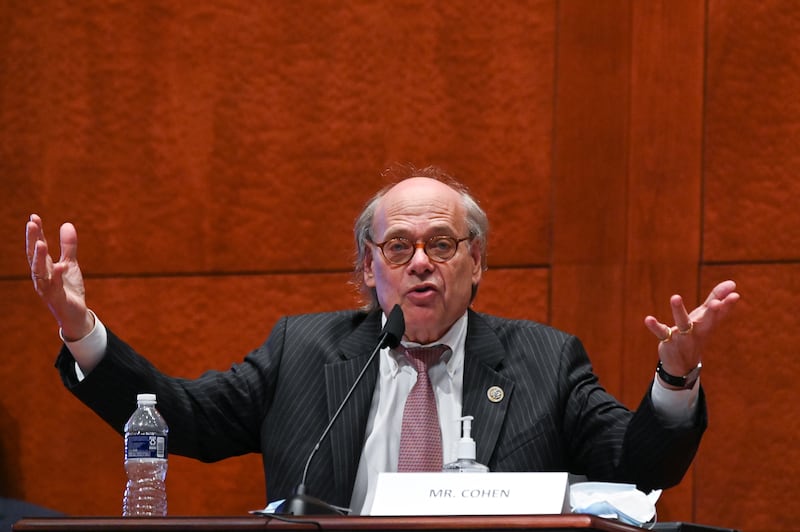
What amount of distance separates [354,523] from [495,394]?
3.60 ft

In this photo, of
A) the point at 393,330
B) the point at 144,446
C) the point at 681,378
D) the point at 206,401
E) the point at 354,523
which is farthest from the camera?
the point at 206,401

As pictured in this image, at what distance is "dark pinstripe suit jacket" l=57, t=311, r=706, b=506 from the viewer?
8.68ft

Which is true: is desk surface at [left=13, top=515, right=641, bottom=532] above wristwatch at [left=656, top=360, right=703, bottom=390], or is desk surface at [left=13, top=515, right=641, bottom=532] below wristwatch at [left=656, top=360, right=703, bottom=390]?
below

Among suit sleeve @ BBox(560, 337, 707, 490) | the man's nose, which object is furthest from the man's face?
suit sleeve @ BBox(560, 337, 707, 490)

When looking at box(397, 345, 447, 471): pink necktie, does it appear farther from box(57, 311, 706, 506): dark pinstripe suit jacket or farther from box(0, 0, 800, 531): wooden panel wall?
box(0, 0, 800, 531): wooden panel wall

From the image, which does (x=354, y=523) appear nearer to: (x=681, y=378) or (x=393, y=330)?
(x=393, y=330)

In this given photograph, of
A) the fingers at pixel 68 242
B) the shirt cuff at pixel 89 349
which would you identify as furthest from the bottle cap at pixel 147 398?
the fingers at pixel 68 242

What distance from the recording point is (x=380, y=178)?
3.83 m

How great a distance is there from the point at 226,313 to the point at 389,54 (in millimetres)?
976

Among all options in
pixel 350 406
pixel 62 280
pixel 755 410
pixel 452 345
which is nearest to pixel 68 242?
pixel 62 280

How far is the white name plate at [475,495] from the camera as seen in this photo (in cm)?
184

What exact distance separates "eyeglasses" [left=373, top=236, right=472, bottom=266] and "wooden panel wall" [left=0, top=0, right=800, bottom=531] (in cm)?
83

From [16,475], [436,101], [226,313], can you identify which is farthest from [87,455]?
[436,101]

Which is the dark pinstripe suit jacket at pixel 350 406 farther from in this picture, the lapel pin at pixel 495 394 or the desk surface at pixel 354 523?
the desk surface at pixel 354 523
